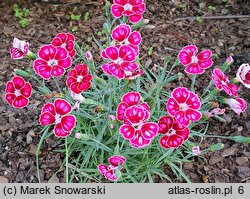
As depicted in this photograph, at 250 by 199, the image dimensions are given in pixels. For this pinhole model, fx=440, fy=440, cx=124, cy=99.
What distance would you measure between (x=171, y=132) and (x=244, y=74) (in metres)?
0.42

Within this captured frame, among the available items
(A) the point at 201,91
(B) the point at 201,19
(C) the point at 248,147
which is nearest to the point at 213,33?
(B) the point at 201,19

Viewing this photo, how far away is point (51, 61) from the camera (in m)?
1.77

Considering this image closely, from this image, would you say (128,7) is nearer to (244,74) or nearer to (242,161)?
(244,74)

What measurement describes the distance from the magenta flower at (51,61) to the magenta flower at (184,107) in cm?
44

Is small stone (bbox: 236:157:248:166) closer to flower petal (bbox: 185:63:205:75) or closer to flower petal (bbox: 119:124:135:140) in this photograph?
flower petal (bbox: 185:63:205:75)

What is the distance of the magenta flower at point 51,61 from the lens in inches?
68.7

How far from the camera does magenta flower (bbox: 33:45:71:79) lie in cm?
175

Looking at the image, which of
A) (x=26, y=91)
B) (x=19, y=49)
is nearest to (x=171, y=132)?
(x=26, y=91)

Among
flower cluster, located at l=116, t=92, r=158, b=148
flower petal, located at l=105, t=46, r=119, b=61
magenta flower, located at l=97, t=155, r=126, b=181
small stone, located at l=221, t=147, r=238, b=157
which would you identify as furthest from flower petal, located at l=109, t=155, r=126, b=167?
small stone, located at l=221, t=147, r=238, b=157

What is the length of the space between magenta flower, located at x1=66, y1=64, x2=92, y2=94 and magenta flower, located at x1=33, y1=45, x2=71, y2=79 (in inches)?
1.8

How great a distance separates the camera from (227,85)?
1.79m

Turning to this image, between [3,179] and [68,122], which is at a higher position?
[68,122]

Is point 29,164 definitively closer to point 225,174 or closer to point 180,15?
point 225,174

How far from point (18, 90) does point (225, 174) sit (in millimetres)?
1088
